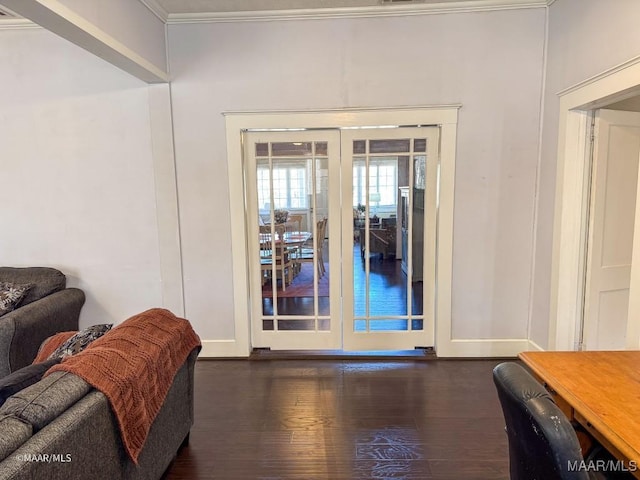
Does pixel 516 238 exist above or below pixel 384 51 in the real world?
below

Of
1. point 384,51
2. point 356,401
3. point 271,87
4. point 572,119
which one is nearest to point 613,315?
point 572,119

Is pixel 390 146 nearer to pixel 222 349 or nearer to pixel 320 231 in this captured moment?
pixel 320 231

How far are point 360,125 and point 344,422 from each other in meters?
2.27

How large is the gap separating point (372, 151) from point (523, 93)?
1.29 m

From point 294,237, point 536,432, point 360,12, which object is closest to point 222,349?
point 294,237

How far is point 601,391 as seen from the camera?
144cm

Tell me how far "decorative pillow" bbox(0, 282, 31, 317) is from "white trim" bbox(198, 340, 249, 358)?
4.88 ft

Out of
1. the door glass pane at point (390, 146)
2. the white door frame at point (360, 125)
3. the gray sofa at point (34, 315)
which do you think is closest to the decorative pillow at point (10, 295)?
the gray sofa at point (34, 315)

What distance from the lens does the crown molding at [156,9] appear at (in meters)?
2.91

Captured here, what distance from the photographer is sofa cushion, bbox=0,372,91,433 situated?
1.29m

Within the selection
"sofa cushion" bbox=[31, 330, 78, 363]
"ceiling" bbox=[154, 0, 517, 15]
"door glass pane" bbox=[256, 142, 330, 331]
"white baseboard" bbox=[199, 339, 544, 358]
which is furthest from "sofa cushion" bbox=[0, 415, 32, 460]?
"white baseboard" bbox=[199, 339, 544, 358]

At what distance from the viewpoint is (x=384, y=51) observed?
322cm

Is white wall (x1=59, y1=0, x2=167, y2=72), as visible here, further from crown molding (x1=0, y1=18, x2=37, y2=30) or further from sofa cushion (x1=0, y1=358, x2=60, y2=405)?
sofa cushion (x1=0, y1=358, x2=60, y2=405)

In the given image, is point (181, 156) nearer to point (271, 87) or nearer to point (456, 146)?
point (271, 87)
